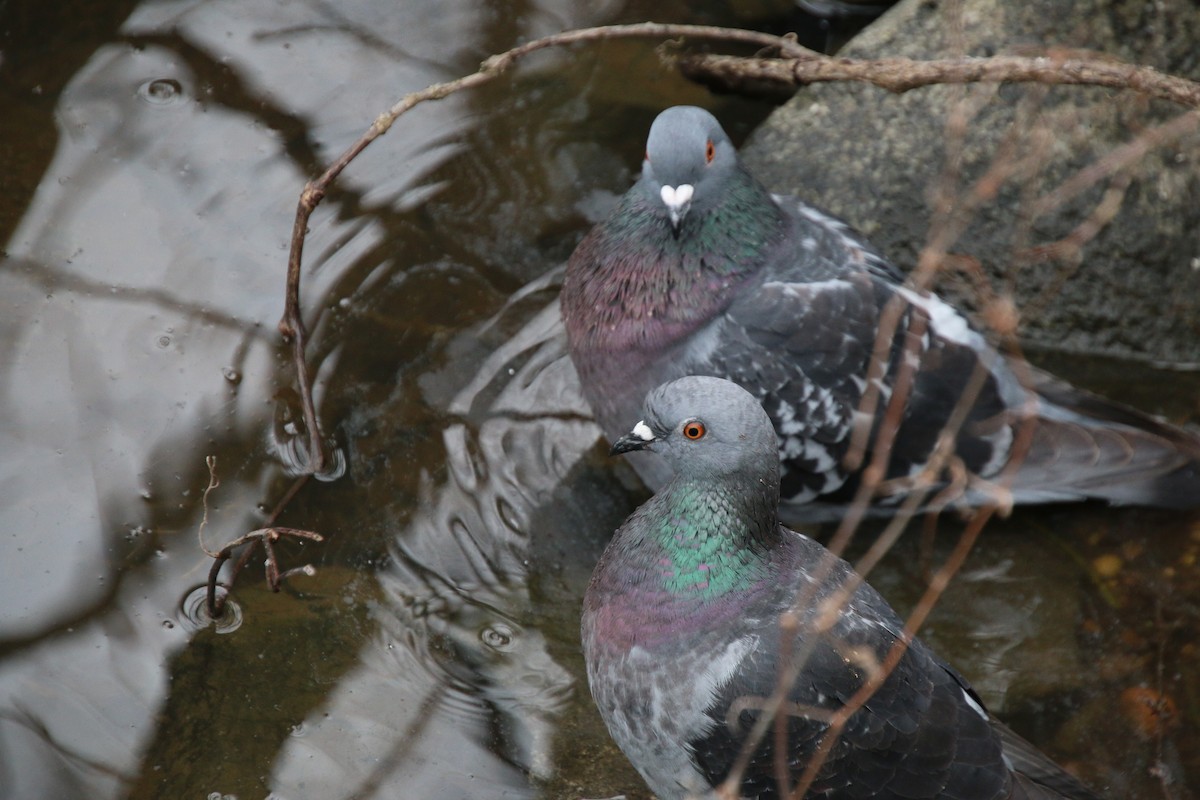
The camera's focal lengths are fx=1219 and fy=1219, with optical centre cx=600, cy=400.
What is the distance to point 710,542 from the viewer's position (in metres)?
3.80

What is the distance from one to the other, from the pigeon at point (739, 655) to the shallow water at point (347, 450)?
791 millimetres

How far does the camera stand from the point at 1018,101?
588 cm

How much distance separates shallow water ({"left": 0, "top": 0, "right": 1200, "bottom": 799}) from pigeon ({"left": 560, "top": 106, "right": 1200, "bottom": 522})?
1.16 ft

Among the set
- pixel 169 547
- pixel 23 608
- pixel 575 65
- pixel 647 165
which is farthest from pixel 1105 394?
pixel 23 608

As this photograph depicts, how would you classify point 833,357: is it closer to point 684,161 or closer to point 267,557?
point 684,161

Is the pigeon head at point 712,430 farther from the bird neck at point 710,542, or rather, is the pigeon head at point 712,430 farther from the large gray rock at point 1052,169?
the large gray rock at point 1052,169

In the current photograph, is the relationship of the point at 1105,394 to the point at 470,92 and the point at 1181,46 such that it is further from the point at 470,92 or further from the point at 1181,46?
the point at 470,92

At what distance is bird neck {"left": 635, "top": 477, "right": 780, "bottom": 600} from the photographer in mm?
3791

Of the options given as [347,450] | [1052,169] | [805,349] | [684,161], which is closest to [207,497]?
[347,450]

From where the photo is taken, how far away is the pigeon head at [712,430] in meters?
3.74

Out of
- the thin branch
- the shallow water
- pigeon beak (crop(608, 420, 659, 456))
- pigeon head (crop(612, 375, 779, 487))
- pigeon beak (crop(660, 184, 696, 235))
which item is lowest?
the shallow water

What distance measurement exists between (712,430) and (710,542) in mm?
353

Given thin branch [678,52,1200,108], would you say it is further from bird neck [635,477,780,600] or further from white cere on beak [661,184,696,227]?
bird neck [635,477,780,600]

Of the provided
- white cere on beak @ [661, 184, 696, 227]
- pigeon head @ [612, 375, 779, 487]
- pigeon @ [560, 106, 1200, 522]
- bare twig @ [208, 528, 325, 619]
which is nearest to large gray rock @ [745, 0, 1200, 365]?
pigeon @ [560, 106, 1200, 522]
